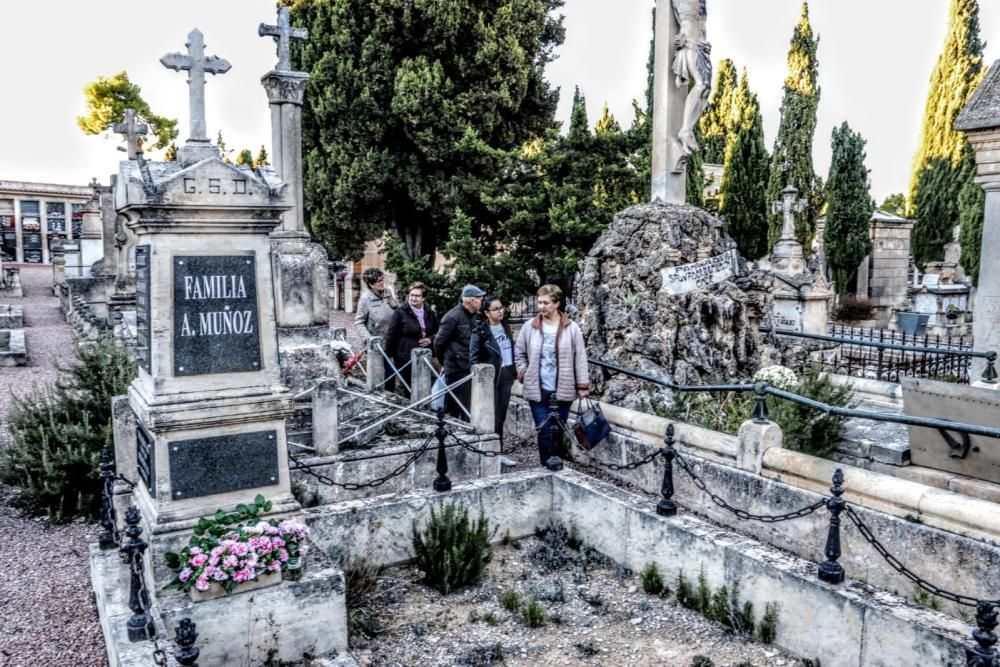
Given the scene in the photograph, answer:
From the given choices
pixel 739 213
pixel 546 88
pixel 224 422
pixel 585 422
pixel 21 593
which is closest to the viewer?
pixel 224 422

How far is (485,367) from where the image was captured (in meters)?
7.07

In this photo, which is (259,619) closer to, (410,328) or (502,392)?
(502,392)

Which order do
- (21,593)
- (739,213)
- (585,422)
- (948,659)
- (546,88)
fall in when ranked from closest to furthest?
(948,659), (21,593), (585,422), (546,88), (739,213)

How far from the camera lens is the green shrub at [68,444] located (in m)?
6.28

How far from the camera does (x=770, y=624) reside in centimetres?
439

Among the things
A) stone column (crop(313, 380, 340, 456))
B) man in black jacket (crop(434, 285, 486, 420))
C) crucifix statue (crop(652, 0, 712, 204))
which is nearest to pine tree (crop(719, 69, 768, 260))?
crucifix statue (crop(652, 0, 712, 204))

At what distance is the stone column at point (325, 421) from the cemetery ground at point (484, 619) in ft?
5.23

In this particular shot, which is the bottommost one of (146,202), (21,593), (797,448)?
(21,593)

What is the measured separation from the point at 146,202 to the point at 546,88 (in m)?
18.4

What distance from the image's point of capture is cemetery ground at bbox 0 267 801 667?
4.30 meters

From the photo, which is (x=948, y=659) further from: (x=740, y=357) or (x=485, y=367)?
(x=740, y=357)

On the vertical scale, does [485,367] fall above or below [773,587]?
above

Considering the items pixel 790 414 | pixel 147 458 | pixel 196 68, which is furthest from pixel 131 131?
pixel 790 414

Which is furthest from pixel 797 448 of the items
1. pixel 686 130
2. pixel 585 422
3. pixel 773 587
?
pixel 686 130
